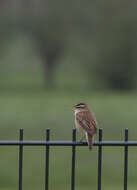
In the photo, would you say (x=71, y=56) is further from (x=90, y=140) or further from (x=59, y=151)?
(x=90, y=140)

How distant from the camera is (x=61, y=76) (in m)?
52.4

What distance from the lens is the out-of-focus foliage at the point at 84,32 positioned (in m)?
34.8

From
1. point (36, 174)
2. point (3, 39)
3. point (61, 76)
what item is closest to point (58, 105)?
point (3, 39)

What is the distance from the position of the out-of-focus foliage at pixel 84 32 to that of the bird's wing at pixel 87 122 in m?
26.9

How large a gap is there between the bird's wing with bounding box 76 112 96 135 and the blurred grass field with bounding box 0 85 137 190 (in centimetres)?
399

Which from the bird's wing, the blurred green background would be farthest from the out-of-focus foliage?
the bird's wing

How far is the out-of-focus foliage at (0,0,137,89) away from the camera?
3475cm

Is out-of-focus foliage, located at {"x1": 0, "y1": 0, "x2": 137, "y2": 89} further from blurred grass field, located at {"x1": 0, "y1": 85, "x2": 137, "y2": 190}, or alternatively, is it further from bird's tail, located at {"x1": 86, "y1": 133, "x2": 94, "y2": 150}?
bird's tail, located at {"x1": 86, "y1": 133, "x2": 94, "y2": 150}

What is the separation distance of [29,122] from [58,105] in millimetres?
7896

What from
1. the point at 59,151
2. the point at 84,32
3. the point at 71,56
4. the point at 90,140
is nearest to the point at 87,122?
the point at 90,140

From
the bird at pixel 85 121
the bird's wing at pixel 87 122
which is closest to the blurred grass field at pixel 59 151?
the bird at pixel 85 121

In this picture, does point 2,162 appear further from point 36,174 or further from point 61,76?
point 61,76

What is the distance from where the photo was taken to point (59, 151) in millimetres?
14094

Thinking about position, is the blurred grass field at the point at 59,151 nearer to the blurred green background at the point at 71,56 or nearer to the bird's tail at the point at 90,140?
the blurred green background at the point at 71,56
